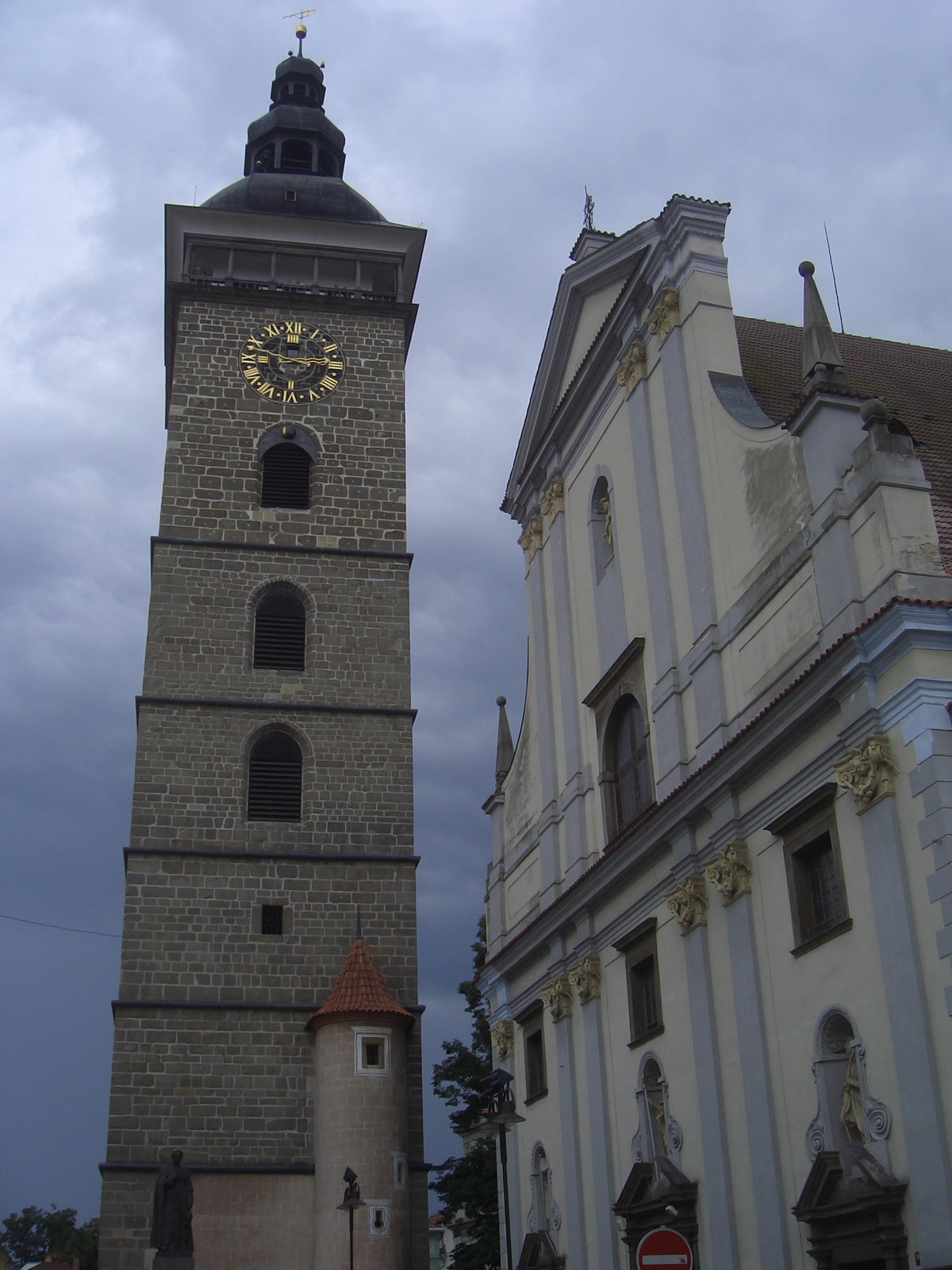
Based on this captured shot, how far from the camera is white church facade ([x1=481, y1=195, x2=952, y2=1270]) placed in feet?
35.4

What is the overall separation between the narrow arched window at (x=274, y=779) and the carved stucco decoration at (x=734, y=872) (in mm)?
13929

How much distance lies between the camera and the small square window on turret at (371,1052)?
23031mm

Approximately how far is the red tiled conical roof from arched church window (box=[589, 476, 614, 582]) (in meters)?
8.89

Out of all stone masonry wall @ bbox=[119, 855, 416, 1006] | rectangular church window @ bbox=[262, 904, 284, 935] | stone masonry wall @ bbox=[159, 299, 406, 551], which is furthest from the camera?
stone masonry wall @ bbox=[159, 299, 406, 551]

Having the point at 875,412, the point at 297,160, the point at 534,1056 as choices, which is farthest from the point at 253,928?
the point at 297,160

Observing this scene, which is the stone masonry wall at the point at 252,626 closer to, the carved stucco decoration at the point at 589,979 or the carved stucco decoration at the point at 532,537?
the carved stucco decoration at the point at 532,537

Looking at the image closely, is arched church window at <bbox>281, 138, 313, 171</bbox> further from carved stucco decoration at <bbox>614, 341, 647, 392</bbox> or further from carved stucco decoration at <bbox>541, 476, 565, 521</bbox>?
carved stucco decoration at <bbox>614, 341, 647, 392</bbox>

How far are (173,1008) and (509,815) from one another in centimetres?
701

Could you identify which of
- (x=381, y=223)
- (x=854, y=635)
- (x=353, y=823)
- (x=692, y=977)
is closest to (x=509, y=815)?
(x=353, y=823)

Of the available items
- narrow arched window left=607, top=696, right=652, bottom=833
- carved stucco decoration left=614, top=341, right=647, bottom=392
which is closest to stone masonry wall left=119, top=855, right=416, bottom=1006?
narrow arched window left=607, top=696, right=652, bottom=833

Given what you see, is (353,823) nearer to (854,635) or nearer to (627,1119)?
(627,1119)

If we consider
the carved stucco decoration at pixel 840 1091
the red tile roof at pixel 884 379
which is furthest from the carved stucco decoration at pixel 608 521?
the carved stucco decoration at pixel 840 1091

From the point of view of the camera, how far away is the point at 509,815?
21.3 metres

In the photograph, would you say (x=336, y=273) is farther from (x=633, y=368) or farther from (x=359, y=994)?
(x=359, y=994)
